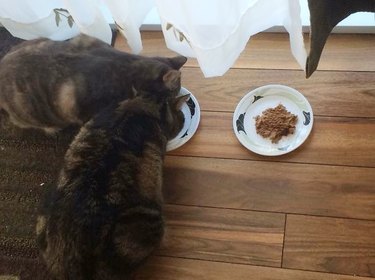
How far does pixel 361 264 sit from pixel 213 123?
1.98ft

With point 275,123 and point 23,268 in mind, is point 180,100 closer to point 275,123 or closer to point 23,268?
point 275,123

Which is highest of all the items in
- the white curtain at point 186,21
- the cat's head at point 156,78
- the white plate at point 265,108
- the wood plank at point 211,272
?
the white curtain at point 186,21

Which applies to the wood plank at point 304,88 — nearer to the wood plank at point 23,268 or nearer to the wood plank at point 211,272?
the wood plank at point 211,272

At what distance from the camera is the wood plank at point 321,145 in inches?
60.5

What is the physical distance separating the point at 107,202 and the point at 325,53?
0.87m

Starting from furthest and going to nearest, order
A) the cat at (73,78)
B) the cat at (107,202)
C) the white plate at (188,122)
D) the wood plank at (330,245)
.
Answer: the white plate at (188,122) → the cat at (73,78) → the wood plank at (330,245) → the cat at (107,202)

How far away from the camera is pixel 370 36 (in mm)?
1691

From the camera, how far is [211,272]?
4.84 feet

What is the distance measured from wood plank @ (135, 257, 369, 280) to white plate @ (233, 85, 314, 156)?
344 millimetres

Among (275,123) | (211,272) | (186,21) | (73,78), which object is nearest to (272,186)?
(275,123)

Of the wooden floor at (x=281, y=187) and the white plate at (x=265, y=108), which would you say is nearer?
the wooden floor at (x=281, y=187)

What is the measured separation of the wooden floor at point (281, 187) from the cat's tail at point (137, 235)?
0.37ft

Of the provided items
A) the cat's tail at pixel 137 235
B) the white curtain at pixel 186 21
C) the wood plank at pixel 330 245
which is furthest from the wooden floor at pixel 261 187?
the white curtain at pixel 186 21

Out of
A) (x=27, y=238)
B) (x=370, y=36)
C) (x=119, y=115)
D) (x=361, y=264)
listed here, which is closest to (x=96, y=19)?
(x=119, y=115)
